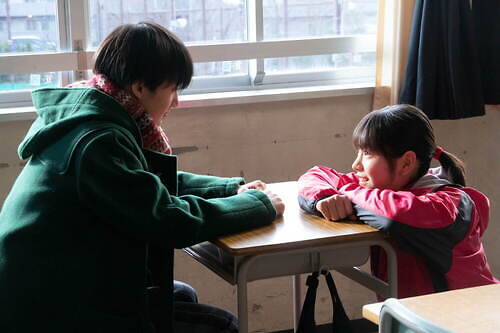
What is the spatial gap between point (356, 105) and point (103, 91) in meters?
1.59

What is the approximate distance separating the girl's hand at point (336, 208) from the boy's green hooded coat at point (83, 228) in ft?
1.34

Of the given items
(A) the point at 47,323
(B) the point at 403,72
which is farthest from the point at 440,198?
(B) the point at 403,72

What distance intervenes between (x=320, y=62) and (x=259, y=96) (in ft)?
1.28

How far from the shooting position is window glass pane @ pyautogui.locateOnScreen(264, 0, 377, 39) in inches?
127

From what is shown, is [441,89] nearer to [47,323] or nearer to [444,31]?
[444,31]

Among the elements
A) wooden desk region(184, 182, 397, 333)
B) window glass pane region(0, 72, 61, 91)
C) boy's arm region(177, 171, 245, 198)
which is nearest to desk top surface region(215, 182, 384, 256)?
wooden desk region(184, 182, 397, 333)

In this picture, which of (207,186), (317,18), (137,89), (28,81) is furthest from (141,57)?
(317,18)

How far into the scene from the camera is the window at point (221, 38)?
9.51ft

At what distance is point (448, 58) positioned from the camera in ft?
10.2

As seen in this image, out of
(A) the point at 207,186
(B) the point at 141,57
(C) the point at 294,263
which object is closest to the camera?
(B) the point at 141,57

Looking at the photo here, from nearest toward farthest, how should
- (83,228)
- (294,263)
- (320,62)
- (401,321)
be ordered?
(401,321)
(83,228)
(294,263)
(320,62)

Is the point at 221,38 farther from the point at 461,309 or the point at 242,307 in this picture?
the point at 461,309

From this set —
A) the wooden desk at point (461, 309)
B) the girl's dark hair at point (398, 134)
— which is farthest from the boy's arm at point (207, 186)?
the wooden desk at point (461, 309)

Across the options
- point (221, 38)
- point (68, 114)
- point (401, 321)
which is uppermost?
point (221, 38)
